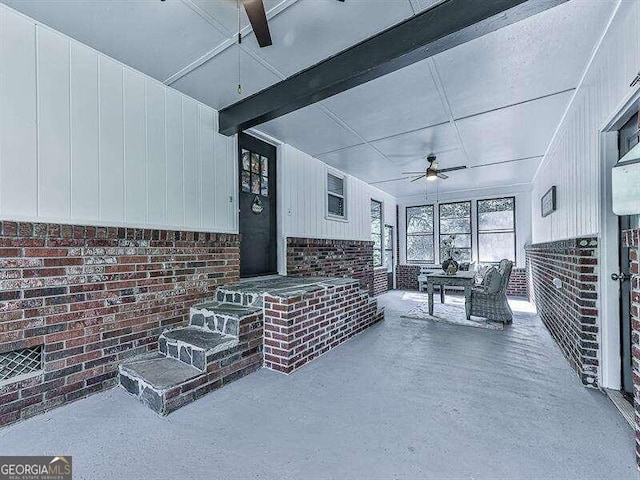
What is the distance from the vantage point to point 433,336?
3.82 meters

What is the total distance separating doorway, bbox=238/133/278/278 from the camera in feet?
13.0

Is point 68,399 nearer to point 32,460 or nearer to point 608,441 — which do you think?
point 32,460

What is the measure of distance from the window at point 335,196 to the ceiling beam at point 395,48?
2929 mm

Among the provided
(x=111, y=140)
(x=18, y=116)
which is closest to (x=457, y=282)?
(x=111, y=140)

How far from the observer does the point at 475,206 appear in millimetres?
7965

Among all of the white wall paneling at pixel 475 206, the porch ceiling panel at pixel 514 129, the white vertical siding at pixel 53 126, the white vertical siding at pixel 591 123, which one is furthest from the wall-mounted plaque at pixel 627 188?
the white wall paneling at pixel 475 206

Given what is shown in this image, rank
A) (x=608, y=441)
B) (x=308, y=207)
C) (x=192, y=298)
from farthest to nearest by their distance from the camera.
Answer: (x=308, y=207)
(x=192, y=298)
(x=608, y=441)

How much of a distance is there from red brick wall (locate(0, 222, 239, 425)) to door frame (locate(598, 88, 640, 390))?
148 inches

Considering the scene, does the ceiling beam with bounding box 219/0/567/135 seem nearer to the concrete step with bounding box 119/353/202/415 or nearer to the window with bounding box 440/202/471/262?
the concrete step with bounding box 119/353/202/415

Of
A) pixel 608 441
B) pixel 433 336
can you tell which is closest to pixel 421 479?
pixel 608 441

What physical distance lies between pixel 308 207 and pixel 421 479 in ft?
13.2

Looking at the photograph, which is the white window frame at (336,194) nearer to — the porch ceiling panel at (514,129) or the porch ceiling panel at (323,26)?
the porch ceiling panel at (514,129)

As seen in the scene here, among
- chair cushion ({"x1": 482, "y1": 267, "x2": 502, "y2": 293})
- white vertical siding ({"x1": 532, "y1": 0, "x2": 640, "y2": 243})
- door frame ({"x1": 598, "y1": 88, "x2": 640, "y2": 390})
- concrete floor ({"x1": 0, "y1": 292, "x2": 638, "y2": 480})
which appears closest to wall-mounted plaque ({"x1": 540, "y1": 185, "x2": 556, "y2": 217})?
white vertical siding ({"x1": 532, "y1": 0, "x2": 640, "y2": 243})

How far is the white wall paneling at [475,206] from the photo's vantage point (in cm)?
736
